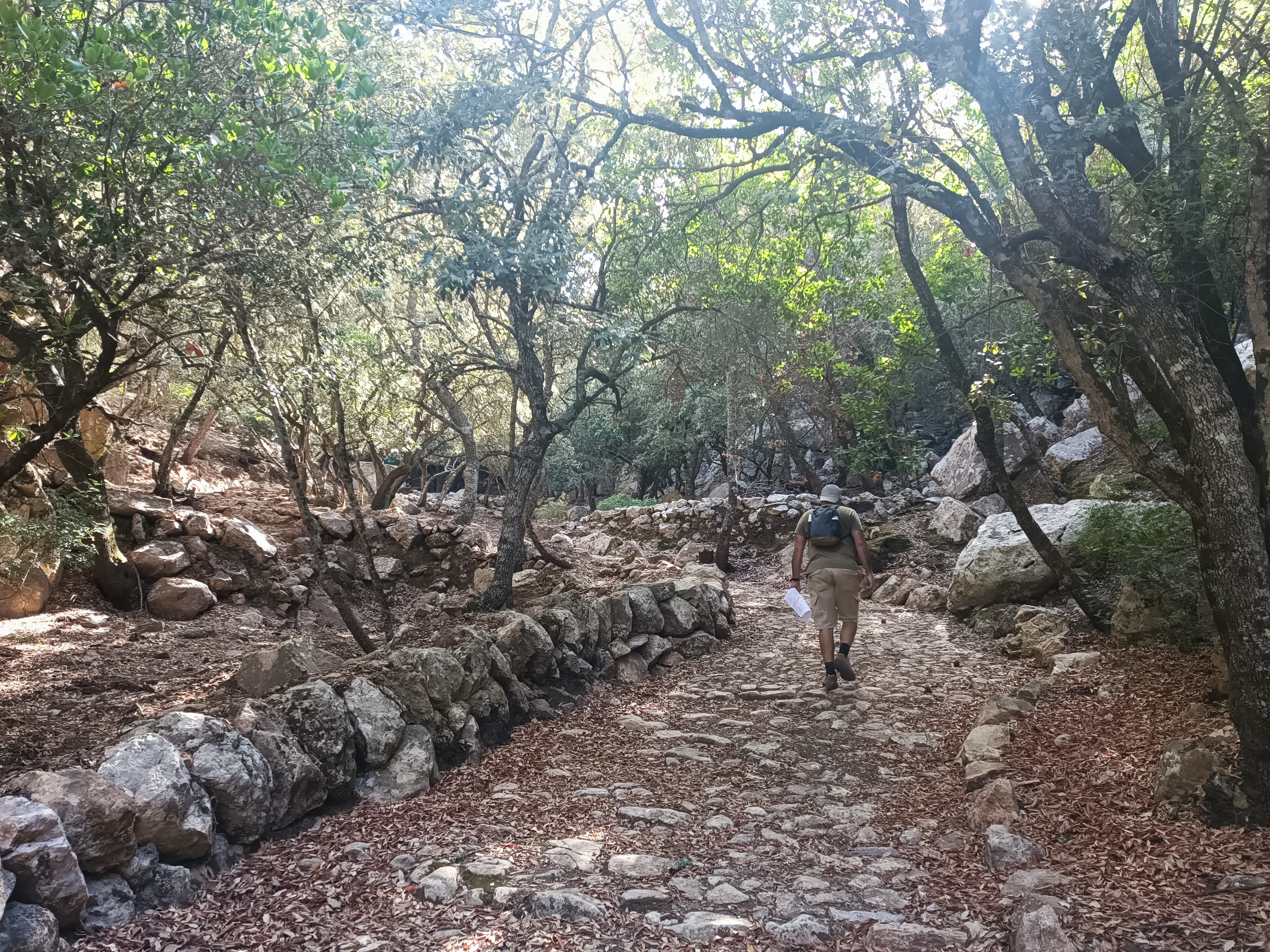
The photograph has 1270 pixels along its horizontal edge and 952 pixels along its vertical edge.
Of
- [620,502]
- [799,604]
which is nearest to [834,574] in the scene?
[799,604]

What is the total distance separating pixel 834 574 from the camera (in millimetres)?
7324

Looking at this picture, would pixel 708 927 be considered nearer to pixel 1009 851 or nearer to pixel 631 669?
pixel 1009 851

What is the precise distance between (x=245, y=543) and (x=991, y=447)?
9829 mm

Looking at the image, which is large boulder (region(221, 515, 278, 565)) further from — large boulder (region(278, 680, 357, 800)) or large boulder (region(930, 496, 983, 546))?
large boulder (region(930, 496, 983, 546))

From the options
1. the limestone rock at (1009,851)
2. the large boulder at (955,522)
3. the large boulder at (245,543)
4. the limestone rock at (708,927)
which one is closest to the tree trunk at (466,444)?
the large boulder at (245,543)

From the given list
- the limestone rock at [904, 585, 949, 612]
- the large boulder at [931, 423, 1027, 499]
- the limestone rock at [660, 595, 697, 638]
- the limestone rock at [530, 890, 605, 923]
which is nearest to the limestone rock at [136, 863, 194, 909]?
the limestone rock at [530, 890, 605, 923]

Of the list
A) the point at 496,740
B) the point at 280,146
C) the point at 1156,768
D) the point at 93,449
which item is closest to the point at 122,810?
the point at 496,740

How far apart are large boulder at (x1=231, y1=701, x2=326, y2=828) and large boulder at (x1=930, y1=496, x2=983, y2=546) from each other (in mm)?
11777

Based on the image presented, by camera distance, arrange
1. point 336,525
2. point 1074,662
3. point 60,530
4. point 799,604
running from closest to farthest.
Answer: point 1074,662 → point 799,604 → point 60,530 → point 336,525

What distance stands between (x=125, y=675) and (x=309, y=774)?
13.2 ft

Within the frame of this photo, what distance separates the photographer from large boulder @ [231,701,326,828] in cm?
391

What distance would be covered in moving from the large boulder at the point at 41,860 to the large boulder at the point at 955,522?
1303 cm

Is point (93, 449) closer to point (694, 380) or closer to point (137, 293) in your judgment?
point (137, 293)

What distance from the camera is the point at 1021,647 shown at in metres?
8.04
